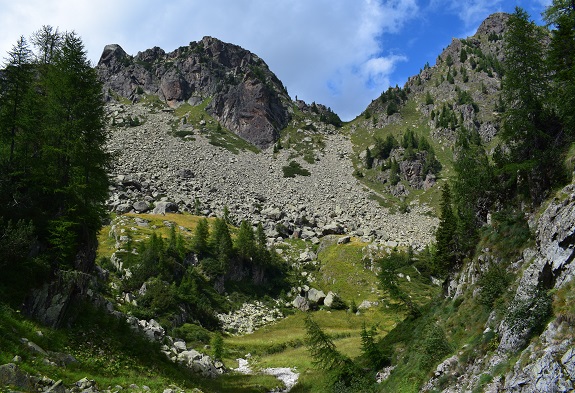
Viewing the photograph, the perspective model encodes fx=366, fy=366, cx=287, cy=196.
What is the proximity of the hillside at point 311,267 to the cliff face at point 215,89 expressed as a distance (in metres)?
11.6

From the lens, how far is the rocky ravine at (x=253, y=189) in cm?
9053

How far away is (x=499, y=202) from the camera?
Answer: 27375mm

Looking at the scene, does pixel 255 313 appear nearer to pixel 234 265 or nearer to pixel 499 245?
pixel 234 265

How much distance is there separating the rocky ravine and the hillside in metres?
0.77

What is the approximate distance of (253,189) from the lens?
11200 centimetres

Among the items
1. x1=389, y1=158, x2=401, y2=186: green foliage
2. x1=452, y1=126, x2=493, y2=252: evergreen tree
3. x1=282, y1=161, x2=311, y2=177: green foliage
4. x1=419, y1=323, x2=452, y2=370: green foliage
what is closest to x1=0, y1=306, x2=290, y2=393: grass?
x1=419, y1=323, x2=452, y2=370: green foliage

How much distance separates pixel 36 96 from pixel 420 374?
1143 inches

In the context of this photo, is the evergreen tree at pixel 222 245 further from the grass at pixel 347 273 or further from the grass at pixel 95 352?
the grass at pixel 95 352

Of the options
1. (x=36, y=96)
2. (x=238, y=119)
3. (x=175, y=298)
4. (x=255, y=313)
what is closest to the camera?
(x=36, y=96)

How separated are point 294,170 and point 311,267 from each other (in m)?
62.9

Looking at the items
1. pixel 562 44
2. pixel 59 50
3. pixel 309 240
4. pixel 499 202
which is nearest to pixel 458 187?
pixel 499 202

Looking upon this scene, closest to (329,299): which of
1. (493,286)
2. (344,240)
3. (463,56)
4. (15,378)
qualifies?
(344,240)

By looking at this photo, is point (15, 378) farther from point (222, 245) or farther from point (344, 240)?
point (344, 240)

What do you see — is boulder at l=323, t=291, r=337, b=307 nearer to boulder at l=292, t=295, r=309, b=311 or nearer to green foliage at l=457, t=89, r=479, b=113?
boulder at l=292, t=295, r=309, b=311
